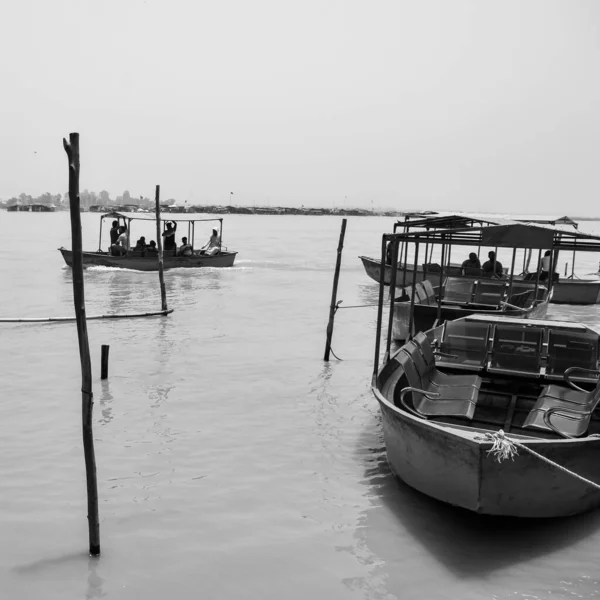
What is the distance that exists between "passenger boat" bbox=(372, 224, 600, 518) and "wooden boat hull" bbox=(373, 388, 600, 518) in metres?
0.01

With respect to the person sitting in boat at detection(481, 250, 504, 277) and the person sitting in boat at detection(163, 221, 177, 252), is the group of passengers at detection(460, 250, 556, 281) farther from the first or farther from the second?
the person sitting in boat at detection(163, 221, 177, 252)

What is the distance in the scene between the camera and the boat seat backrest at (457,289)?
16345 mm

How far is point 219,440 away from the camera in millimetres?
8195

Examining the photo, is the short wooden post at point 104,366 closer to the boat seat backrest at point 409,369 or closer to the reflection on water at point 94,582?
the boat seat backrest at point 409,369

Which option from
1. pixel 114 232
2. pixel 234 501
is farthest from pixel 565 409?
pixel 114 232

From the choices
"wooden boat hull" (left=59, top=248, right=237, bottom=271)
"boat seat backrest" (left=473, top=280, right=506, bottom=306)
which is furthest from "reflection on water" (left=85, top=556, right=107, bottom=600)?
"wooden boat hull" (left=59, top=248, right=237, bottom=271)

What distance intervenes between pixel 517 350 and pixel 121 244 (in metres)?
23.3

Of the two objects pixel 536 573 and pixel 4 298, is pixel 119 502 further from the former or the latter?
pixel 4 298

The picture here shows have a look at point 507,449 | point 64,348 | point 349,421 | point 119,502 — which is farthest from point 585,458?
point 64,348

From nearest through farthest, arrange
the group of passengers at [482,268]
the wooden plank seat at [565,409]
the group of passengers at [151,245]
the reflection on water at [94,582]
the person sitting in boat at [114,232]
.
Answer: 1. the reflection on water at [94,582]
2. the wooden plank seat at [565,409]
3. the group of passengers at [482,268]
4. the group of passengers at [151,245]
5. the person sitting in boat at [114,232]

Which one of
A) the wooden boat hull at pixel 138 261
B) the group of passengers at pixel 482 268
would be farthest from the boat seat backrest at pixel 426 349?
the wooden boat hull at pixel 138 261

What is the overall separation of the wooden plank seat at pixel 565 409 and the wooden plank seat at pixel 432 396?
0.68 metres

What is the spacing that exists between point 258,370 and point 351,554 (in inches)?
256

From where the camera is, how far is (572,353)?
7980 millimetres
